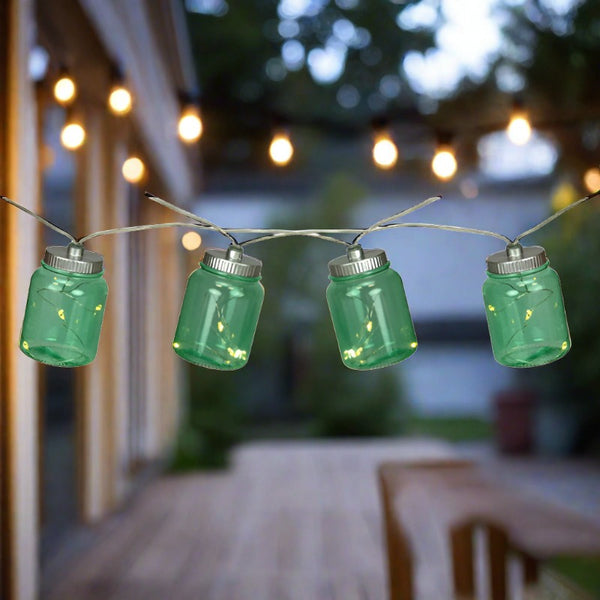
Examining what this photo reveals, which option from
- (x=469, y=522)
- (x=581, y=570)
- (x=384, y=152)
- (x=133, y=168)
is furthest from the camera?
(x=581, y=570)

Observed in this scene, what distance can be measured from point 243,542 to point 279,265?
5789mm

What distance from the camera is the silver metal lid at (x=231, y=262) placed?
2.73ft

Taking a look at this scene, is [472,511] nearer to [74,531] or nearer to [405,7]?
[74,531]

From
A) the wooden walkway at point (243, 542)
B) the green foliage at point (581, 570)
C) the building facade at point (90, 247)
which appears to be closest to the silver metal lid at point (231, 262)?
the building facade at point (90, 247)

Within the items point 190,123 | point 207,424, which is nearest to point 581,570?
point 190,123

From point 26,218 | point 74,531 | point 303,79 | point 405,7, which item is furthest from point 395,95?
point 26,218

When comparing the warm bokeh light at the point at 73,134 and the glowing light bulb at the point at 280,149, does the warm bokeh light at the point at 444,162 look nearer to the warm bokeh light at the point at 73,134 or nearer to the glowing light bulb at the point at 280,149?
the glowing light bulb at the point at 280,149

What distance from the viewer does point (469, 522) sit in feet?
8.01

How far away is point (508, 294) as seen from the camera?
84cm

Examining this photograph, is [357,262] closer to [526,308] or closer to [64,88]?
[526,308]

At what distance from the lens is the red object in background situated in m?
8.90

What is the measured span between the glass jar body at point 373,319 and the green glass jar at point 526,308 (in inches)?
3.9

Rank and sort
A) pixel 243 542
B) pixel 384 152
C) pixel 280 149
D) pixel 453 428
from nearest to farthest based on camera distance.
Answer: pixel 384 152 → pixel 280 149 → pixel 243 542 → pixel 453 428

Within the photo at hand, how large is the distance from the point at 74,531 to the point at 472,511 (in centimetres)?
273
